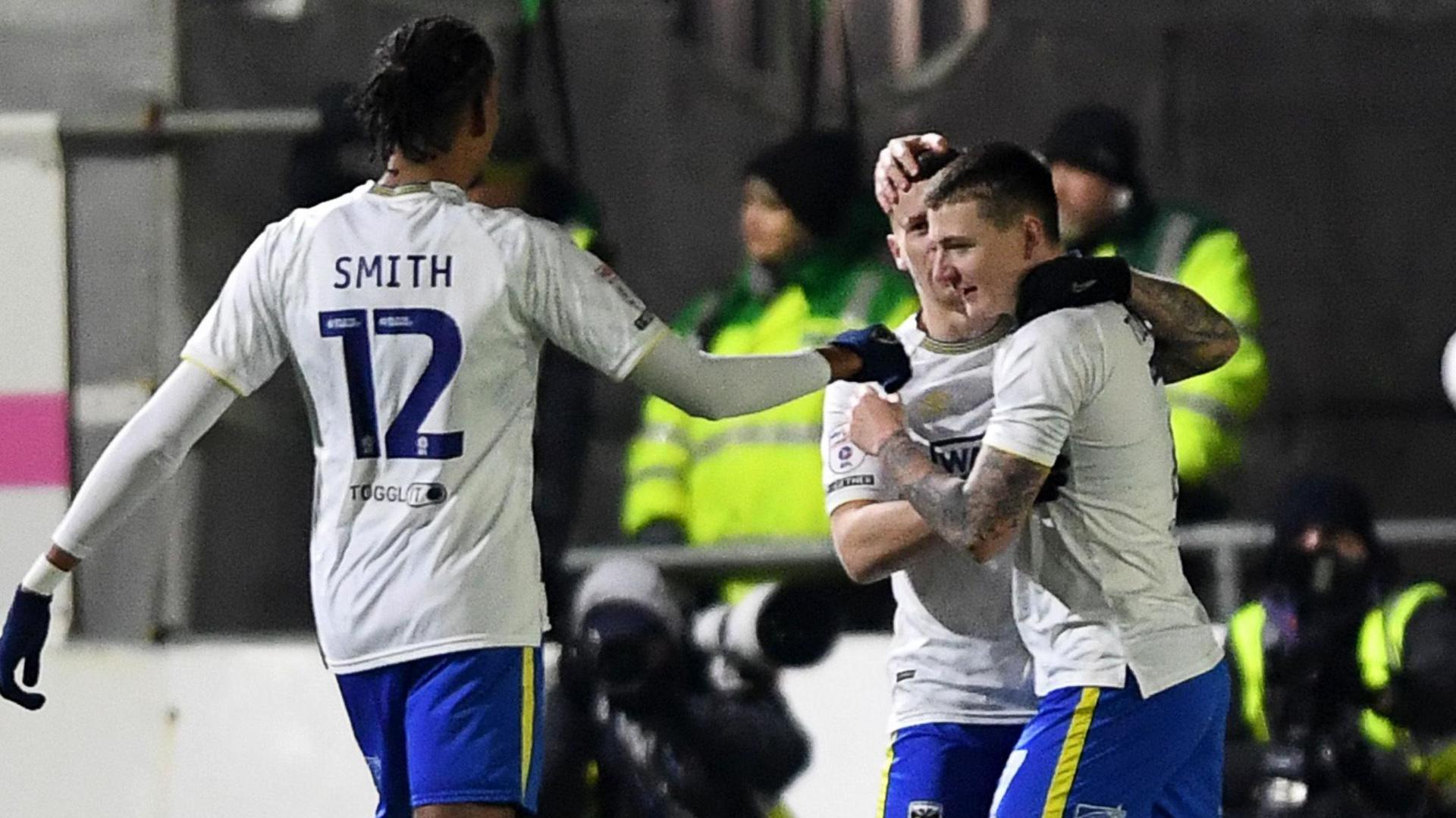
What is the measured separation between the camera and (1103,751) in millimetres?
3309

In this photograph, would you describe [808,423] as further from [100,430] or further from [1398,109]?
[1398,109]

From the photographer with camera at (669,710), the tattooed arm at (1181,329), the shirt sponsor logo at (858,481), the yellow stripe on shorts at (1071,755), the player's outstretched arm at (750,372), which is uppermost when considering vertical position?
the tattooed arm at (1181,329)

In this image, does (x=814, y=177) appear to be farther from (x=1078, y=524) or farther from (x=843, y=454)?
(x=1078, y=524)

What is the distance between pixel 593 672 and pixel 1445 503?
295 cm

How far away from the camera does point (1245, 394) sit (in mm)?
5090

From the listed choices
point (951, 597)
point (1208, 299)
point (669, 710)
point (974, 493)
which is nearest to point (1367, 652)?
point (1208, 299)

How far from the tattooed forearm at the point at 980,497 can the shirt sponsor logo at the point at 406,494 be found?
0.61 m

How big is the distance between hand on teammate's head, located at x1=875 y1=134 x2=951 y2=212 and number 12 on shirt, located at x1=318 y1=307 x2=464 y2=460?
0.76m

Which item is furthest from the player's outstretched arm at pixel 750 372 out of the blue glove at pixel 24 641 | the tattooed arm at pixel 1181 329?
the blue glove at pixel 24 641

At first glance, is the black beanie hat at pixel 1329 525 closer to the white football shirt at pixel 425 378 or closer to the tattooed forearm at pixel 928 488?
the tattooed forearm at pixel 928 488

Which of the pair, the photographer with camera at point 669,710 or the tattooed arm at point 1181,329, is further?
the photographer with camera at point 669,710

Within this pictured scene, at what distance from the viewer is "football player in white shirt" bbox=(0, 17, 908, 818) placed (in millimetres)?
3332

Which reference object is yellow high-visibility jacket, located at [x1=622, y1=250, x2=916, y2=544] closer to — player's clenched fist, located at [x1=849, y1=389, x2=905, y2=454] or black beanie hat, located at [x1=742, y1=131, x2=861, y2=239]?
black beanie hat, located at [x1=742, y1=131, x2=861, y2=239]

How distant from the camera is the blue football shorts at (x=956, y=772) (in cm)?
362
